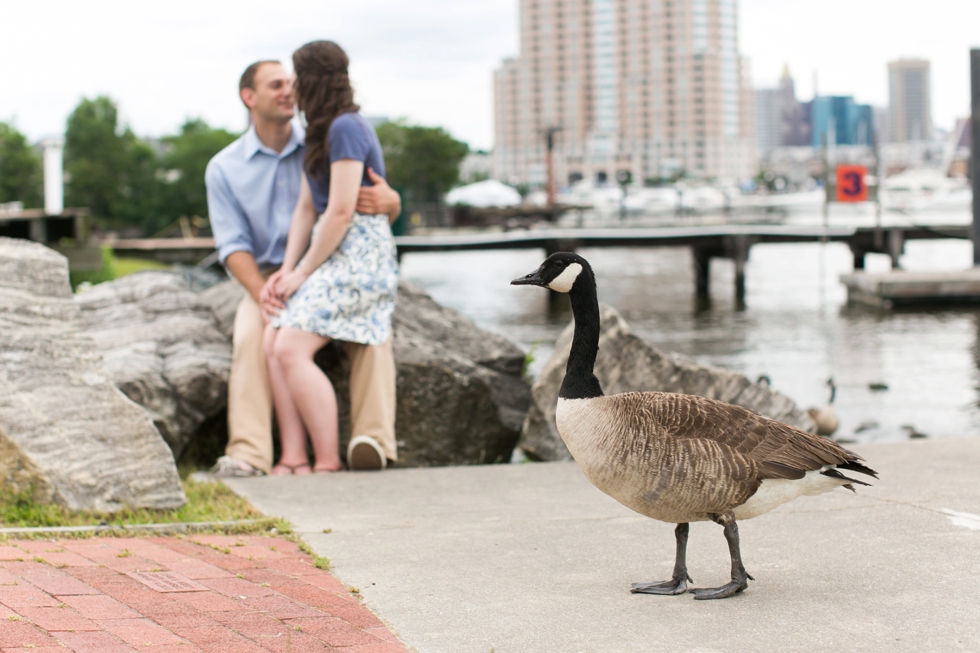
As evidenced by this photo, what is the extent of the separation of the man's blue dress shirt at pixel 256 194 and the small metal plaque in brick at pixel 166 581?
2969 millimetres

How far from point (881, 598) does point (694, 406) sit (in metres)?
0.90

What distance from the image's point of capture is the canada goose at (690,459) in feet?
11.8

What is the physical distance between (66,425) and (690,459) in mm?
2945

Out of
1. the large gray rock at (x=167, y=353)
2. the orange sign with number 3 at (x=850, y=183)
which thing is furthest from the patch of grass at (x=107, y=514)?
the orange sign with number 3 at (x=850, y=183)

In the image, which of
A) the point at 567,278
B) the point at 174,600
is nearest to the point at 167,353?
the point at 174,600

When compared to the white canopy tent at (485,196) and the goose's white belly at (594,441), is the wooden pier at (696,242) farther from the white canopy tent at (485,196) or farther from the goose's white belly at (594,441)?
the white canopy tent at (485,196)

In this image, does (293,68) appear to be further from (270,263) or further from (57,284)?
(57,284)

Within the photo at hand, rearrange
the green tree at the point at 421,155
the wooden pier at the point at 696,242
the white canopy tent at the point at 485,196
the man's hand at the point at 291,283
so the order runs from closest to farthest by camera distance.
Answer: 1. the man's hand at the point at 291,283
2. the wooden pier at the point at 696,242
3. the white canopy tent at the point at 485,196
4. the green tree at the point at 421,155

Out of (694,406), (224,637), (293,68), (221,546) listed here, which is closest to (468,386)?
(293,68)

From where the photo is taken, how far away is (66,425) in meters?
4.91

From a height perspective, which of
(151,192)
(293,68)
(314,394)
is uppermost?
(151,192)

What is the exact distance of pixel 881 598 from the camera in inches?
142

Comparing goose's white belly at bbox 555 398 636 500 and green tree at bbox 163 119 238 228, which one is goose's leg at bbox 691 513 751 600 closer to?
goose's white belly at bbox 555 398 636 500

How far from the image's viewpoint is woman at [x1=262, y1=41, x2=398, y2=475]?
6.04m
